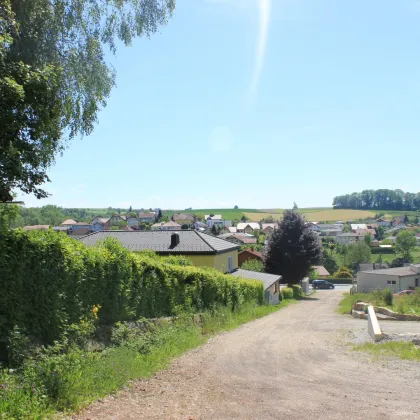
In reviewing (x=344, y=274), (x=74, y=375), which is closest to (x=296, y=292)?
(x=344, y=274)

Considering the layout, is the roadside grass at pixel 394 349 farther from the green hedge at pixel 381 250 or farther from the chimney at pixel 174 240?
the green hedge at pixel 381 250

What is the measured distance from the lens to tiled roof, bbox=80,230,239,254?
32.0 m

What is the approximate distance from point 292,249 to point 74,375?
5146 cm

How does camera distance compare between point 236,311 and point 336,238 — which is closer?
point 236,311

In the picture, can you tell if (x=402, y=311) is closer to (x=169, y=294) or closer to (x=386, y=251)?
Answer: (x=169, y=294)

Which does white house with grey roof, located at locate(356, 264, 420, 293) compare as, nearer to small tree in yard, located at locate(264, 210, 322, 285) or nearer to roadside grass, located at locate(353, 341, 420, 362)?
small tree in yard, located at locate(264, 210, 322, 285)

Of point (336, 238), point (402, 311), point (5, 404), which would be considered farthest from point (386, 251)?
point (5, 404)

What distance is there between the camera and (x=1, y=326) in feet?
25.0

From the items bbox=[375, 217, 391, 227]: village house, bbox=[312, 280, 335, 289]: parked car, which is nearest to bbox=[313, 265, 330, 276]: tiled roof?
bbox=[312, 280, 335, 289]: parked car

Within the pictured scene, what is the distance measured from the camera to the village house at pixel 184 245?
32.0m

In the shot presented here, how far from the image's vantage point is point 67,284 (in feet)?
30.2

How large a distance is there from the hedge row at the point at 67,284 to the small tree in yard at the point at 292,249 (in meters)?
43.9

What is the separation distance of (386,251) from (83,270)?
5242 inches

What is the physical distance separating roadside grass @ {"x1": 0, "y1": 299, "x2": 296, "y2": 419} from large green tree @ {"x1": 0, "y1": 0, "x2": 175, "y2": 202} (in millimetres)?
3478
